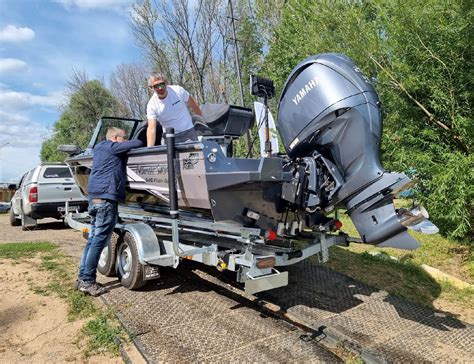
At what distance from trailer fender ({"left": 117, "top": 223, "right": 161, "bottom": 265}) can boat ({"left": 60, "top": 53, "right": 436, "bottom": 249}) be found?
0.57 m

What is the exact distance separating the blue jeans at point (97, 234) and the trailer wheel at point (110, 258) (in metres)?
0.36

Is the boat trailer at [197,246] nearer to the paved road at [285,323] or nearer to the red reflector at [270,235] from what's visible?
the red reflector at [270,235]

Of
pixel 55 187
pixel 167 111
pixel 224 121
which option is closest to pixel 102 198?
pixel 167 111

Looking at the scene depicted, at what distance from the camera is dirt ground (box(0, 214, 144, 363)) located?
132 inches

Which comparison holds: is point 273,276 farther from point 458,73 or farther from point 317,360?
point 458,73

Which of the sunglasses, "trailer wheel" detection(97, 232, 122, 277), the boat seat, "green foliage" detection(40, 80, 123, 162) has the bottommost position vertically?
"trailer wheel" detection(97, 232, 122, 277)

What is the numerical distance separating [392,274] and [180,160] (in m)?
3.39

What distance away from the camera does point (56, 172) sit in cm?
1034

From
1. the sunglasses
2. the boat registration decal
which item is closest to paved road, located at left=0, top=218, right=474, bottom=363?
the boat registration decal

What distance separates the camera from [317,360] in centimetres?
323

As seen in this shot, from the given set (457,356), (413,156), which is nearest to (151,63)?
(413,156)

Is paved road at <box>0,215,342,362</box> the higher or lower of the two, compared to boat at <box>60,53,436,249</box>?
lower

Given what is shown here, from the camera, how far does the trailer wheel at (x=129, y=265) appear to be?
4.62m

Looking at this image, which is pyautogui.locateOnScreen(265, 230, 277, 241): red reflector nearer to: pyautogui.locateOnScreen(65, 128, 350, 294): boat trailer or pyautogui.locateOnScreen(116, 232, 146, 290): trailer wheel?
pyautogui.locateOnScreen(65, 128, 350, 294): boat trailer
